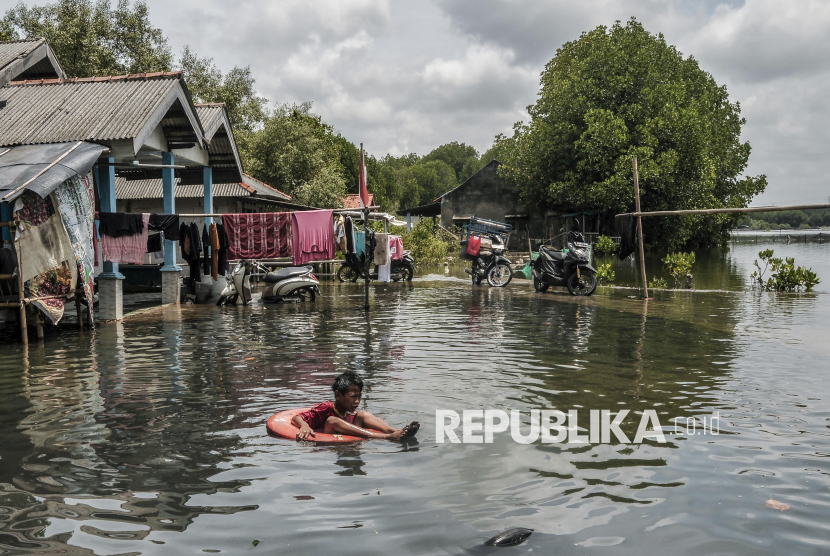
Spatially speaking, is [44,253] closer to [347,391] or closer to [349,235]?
[347,391]

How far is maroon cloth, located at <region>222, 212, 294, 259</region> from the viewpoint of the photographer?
53.4ft

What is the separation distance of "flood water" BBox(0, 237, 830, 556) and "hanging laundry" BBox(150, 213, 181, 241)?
3689 mm

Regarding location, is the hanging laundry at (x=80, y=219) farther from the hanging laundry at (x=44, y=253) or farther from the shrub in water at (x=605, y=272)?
the shrub in water at (x=605, y=272)

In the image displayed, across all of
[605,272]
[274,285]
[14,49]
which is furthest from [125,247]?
[605,272]

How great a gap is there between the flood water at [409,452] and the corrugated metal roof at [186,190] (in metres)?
18.8

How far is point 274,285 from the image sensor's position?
17125 millimetres

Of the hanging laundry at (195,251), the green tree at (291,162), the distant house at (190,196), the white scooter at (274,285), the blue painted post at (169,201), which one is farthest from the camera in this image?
the green tree at (291,162)

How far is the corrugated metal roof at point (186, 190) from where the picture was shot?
2964cm

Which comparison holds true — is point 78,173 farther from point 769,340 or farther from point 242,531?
point 769,340

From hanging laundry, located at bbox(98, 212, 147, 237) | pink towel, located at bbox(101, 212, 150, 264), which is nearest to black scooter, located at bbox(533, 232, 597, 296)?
pink towel, located at bbox(101, 212, 150, 264)

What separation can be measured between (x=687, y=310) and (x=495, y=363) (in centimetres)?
774

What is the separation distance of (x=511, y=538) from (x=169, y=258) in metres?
13.9

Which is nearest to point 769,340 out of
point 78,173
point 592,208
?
point 78,173

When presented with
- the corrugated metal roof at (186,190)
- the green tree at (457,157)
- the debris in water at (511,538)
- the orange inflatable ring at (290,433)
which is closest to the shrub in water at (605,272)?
the corrugated metal roof at (186,190)
